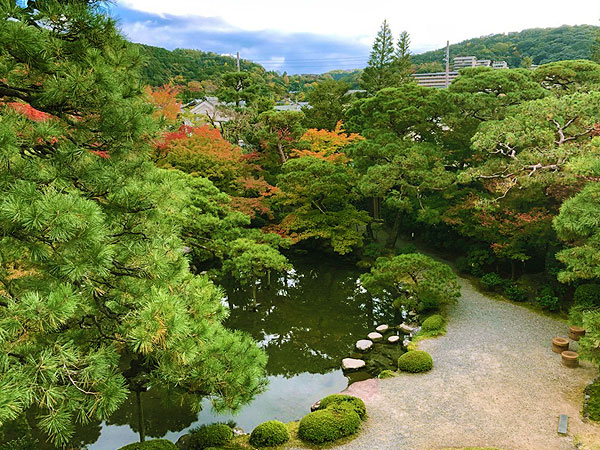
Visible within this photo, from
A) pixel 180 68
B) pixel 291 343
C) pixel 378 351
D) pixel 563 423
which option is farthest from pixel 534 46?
pixel 563 423

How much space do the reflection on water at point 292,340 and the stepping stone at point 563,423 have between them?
143 inches

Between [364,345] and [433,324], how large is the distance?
1.74 meters

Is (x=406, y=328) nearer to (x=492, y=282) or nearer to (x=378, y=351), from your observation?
(x=378, y=351)

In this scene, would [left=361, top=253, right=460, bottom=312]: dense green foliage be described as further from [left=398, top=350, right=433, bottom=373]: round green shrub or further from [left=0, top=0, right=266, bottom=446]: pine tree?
[left=0, top=0, right=266, bottom=446]: pine tree

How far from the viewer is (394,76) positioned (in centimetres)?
2412

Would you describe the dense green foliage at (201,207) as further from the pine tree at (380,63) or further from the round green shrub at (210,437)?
the pine tree at (380,63)

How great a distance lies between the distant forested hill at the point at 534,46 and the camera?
28.5 metres

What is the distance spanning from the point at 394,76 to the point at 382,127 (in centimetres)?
1230

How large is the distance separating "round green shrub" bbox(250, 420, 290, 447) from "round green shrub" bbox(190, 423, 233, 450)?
39 cm

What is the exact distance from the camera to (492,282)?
11.5 m

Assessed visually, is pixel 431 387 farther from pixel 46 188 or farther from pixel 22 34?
pixel 22 34

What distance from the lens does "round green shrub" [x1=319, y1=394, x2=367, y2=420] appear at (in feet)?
21.8

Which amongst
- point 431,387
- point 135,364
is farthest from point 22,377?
point 431,387

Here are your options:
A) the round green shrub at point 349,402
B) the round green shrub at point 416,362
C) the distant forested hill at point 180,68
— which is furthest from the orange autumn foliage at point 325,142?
the distant forested hill at point 180,68
